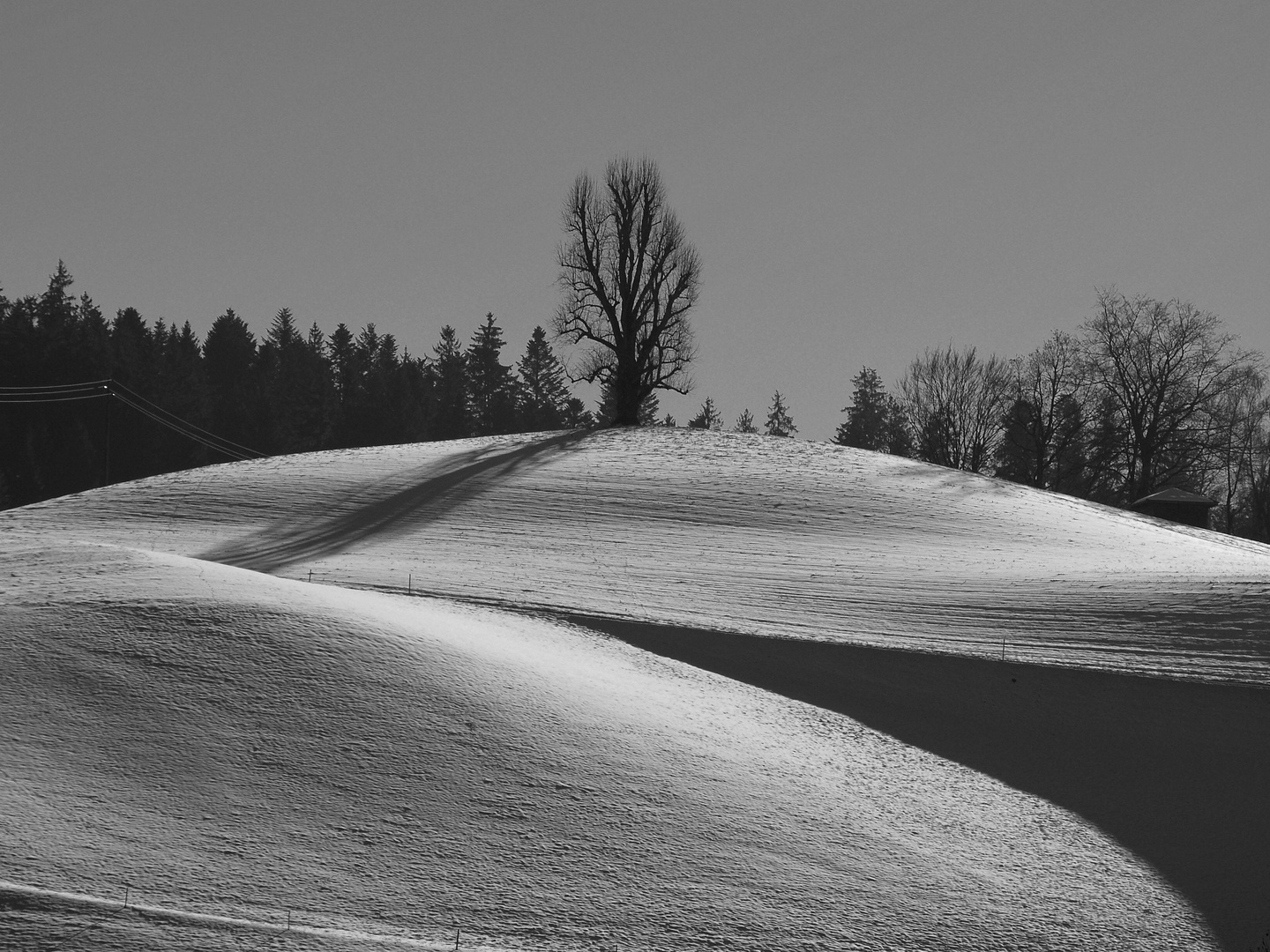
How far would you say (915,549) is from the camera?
21.7 meters

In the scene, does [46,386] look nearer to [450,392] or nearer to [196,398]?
[196,398]

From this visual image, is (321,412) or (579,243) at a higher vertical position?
(579,243)

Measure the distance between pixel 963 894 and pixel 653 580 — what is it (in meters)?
10.9

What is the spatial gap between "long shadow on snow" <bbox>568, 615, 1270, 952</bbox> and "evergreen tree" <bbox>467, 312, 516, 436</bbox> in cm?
7551

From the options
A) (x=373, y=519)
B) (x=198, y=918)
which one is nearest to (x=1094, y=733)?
(x=198, y=918)

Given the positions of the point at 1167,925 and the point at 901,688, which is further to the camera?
the point at 901,688

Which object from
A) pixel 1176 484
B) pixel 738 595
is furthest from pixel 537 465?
pixel 1176 484

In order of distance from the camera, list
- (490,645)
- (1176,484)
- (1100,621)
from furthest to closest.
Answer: (1176,484) → (1100,621) → (490,645)

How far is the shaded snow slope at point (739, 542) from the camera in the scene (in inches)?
543

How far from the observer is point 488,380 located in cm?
9450

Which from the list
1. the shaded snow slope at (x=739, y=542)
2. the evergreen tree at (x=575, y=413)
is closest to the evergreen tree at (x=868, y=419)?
the evergreen tree at (x=575, y=413)

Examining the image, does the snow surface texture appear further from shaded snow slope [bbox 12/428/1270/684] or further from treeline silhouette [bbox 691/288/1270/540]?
treeline silhouette [bbox 691/288/1270/540]

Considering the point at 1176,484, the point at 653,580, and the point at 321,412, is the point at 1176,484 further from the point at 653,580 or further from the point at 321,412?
the point at 321,412

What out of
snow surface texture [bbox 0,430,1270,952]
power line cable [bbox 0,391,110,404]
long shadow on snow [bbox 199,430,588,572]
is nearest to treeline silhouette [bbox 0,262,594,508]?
power line cable [bbox 0,391,110,404]
